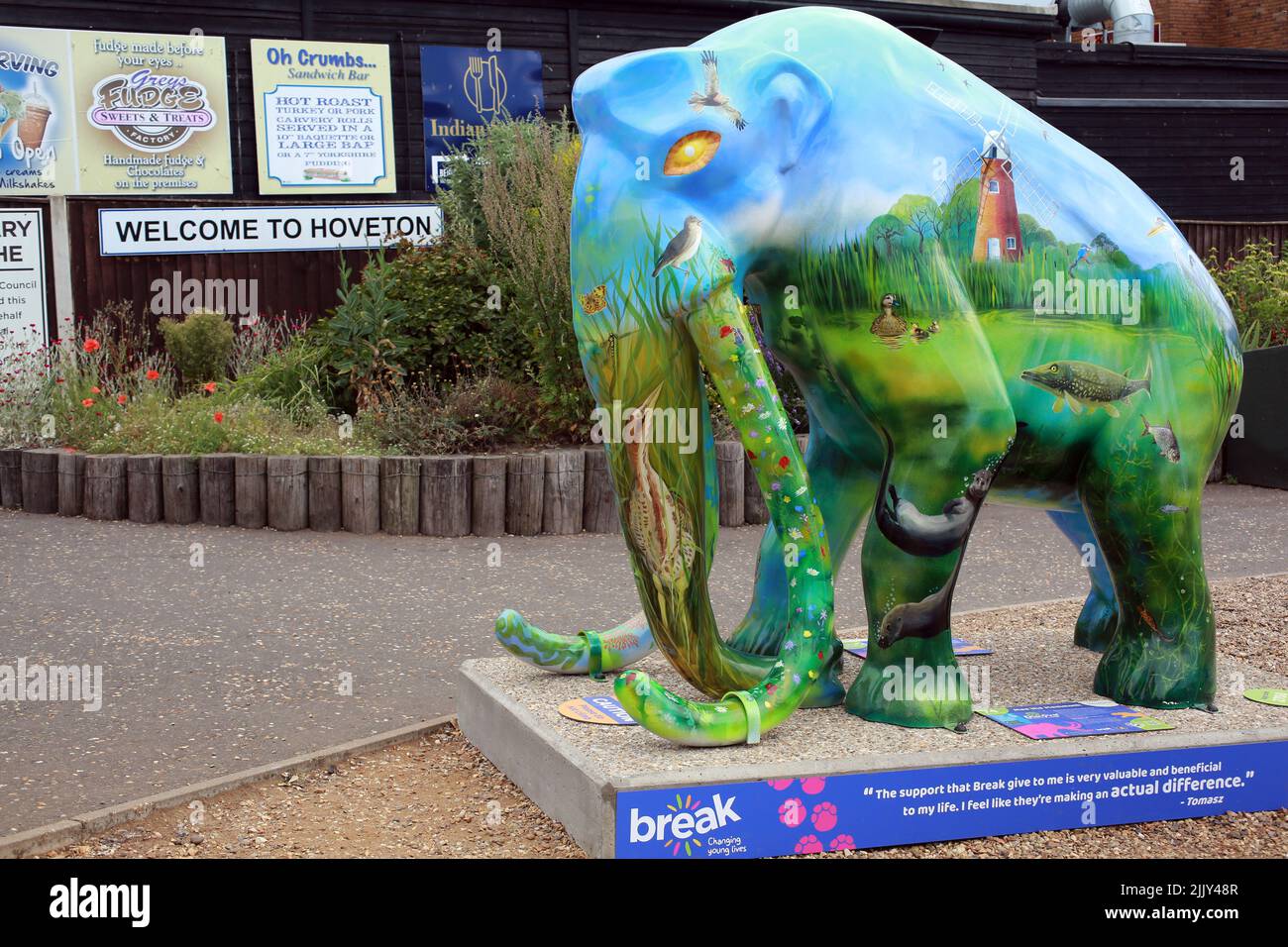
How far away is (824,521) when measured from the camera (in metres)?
3.83

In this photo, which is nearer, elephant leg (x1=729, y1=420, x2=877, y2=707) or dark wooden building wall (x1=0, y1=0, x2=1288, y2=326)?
elephant leg (x1=729, y1=420, x2=877, y2=707)

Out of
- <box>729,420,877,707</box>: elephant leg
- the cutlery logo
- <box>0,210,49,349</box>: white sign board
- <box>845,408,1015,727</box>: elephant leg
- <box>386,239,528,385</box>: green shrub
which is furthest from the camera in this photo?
the cutlery logo

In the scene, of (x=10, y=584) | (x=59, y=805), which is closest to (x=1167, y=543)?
(x=59, y=805)

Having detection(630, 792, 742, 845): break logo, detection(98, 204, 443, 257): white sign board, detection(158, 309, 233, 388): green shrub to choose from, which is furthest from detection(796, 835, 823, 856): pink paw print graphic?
detection(98, 204, 443, 257): white sign board

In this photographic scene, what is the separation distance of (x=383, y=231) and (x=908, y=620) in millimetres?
10931

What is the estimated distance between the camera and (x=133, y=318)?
1244 centimetres

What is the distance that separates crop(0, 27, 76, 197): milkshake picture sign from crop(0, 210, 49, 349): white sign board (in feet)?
1.03

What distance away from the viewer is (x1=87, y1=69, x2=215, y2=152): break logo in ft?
40.4

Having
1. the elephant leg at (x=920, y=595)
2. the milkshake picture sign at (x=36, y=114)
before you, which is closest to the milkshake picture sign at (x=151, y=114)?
the milkshake picture sign at (x=36, y=114)

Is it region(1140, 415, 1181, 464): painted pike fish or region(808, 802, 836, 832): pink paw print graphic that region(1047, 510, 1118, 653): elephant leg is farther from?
Result: region(808, 802, 836, 832): pink paw print graphic

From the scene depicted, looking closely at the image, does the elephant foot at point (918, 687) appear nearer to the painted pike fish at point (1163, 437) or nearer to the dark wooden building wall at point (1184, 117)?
the painted pike fish at point (1163, 437)

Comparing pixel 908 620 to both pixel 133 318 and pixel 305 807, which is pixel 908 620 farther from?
pixel 133 318

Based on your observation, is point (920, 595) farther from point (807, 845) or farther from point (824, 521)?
point (807, 845)
